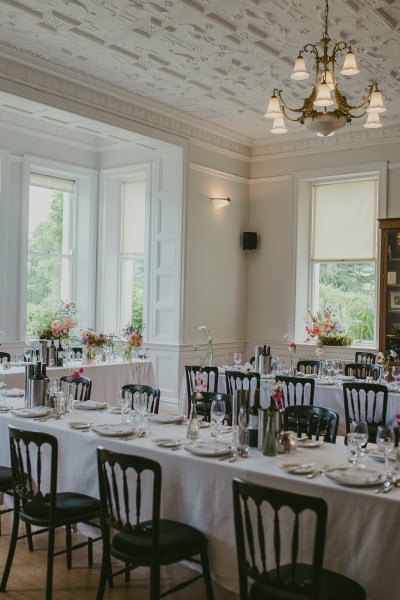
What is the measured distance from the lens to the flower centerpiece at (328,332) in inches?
374

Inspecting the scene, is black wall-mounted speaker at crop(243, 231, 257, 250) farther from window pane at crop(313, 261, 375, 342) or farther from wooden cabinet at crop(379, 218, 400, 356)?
wooden cabinet at crop(379, 218, 400, 356)

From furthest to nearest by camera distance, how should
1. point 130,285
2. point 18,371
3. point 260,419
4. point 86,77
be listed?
point 130,285
point 86,77
point 18,371
point 260,419

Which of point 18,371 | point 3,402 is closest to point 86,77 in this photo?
point 18,371

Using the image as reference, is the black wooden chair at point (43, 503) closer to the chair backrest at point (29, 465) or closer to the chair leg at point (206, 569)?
the chair backrest at point (29, 465)

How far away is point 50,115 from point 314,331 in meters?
4.74

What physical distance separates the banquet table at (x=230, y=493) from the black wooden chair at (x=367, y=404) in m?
2.19

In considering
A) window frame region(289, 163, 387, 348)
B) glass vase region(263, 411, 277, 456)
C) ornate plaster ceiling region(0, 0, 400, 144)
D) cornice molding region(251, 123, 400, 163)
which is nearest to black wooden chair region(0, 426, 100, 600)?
glass vase region(263, 411, 277, 456)

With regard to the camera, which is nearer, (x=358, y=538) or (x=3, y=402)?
(x=358, y=538)

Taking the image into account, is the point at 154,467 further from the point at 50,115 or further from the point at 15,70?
the point at 50,115

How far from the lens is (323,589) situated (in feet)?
8.61

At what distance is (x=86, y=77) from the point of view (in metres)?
7.73

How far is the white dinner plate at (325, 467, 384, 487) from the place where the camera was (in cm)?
295

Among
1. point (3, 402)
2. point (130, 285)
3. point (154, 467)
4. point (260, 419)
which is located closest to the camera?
point (154, 467)

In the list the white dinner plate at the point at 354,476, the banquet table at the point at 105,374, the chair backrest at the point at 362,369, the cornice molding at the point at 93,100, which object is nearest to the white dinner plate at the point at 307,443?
the white dinner plate at the point at 354,476
